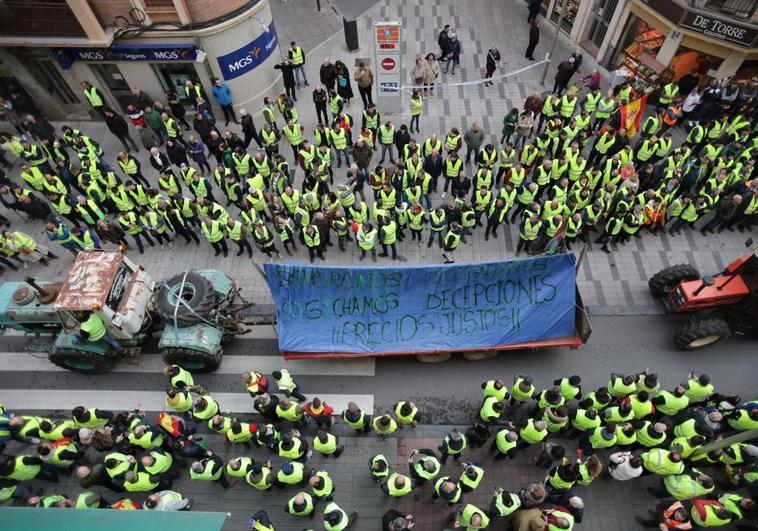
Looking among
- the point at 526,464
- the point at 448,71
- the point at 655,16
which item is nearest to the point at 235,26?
the point at 448,71

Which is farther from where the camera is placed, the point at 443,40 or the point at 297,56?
the point at 443,40

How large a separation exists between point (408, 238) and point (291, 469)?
734 centimetres

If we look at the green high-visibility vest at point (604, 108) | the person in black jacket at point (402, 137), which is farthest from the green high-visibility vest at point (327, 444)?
the green high-visibility vest at point (604, 108)

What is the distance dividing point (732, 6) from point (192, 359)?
18.4m

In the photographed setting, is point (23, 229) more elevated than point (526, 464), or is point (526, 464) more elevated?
point (23, 229)

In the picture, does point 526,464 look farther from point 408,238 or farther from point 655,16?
point 655,16

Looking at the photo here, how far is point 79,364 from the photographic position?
10.8 metres

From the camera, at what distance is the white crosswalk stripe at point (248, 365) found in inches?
433

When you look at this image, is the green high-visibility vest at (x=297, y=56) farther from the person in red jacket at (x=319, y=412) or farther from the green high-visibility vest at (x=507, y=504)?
the green high-visibility vest at (x=507, y=504)

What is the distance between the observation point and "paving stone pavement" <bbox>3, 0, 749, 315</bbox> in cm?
1244

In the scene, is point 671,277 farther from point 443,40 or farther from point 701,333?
point 443,40

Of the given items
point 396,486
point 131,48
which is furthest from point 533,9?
point 396,486

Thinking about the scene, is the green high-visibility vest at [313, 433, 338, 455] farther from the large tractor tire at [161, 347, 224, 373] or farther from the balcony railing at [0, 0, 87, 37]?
the balcony railing at [0, 0, 87, 37]

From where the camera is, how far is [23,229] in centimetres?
1414
